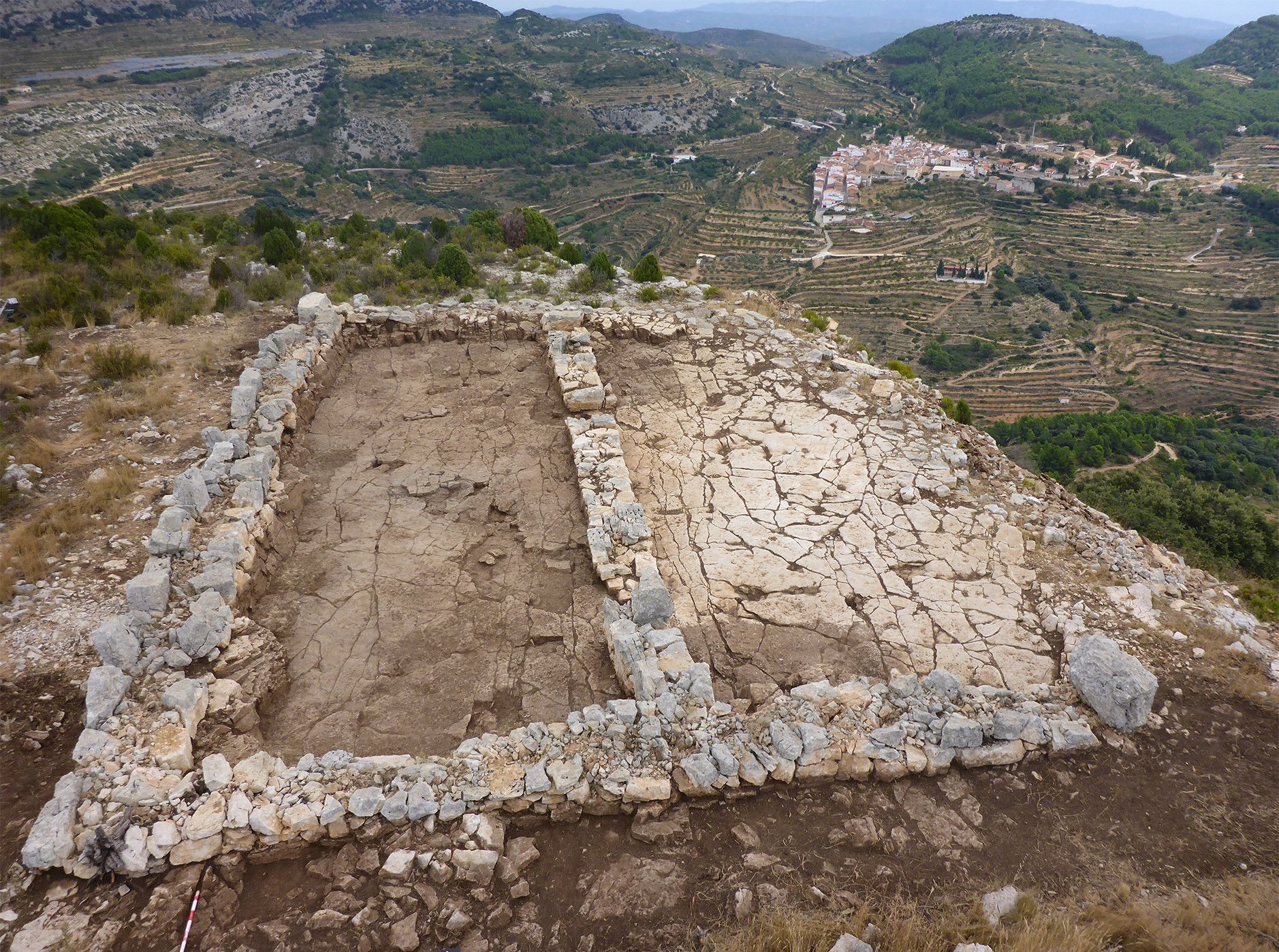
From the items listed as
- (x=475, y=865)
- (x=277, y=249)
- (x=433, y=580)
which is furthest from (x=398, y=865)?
(x=277, y=249)

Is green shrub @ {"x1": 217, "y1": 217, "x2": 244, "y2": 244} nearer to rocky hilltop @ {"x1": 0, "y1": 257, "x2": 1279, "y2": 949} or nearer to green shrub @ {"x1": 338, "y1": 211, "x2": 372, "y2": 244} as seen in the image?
green shrub @ {"x1": 338, "y1": 211, "x2": 372, "y2": 244}

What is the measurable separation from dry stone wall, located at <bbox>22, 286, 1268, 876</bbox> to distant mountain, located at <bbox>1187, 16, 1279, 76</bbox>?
117226 mm

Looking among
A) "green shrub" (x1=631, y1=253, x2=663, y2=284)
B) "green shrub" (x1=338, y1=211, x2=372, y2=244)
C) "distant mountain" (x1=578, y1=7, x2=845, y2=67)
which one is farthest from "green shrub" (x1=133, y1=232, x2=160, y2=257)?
"distant mountain" (x1=578, y1=7, x2=845, y2=67)

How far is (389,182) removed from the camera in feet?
148

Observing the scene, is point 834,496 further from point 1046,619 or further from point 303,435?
point 303,435

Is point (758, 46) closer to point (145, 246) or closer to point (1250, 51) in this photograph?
point (1250, 51)

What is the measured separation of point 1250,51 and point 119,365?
130550mm

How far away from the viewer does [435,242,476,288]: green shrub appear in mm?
11398

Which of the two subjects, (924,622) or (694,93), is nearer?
(924,622)

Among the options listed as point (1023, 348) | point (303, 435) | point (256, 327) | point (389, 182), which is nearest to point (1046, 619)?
point (303, 435)

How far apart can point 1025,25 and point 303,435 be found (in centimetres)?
10768

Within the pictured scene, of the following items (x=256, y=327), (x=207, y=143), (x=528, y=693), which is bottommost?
(x=528, y=693)

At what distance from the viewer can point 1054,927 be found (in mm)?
3088

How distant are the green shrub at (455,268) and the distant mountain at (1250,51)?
374ft
